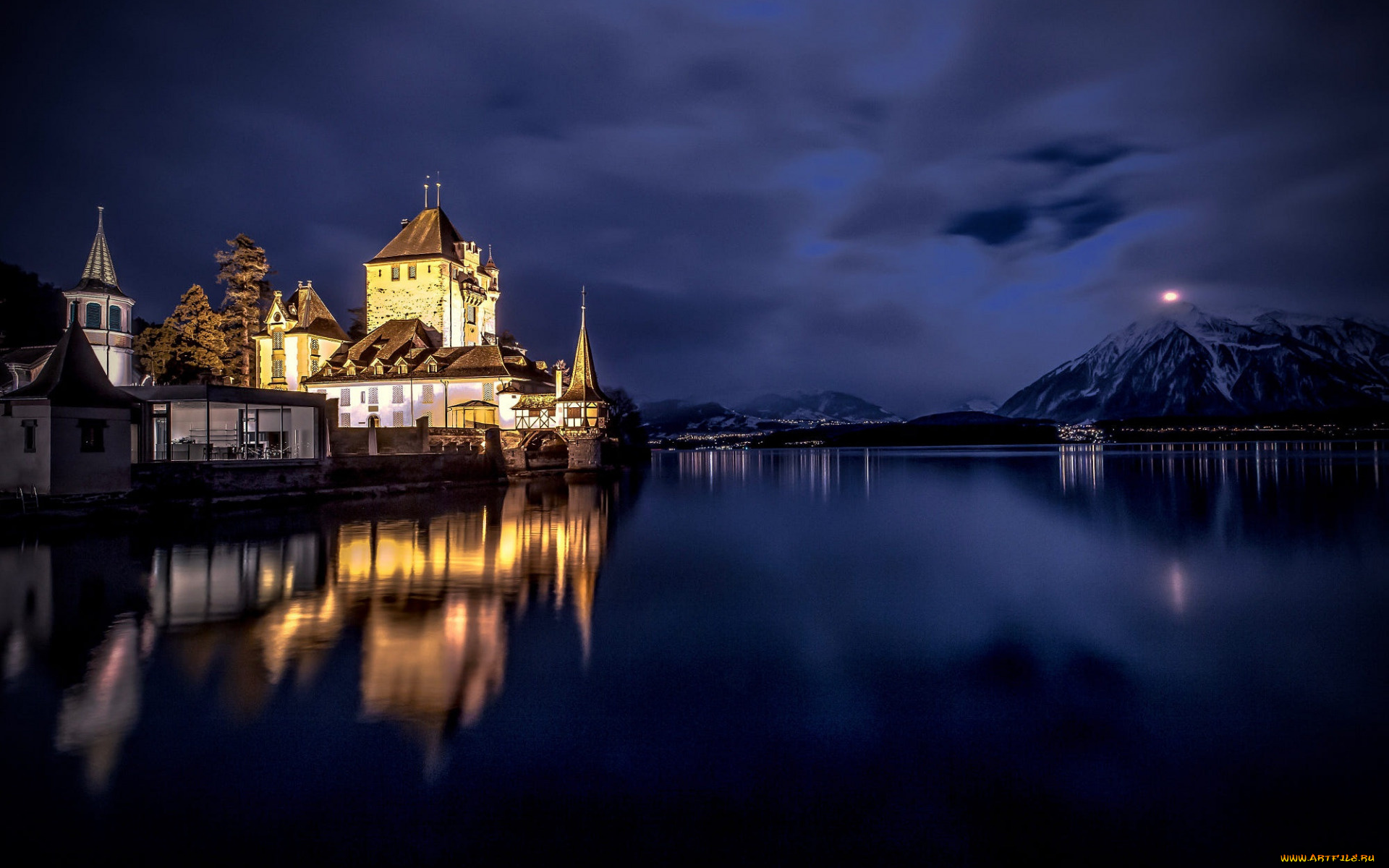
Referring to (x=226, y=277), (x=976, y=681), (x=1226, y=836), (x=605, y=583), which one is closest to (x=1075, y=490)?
(x=605, y=583)

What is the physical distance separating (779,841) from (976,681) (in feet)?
15.2

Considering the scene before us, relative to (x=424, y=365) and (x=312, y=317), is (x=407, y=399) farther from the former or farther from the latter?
(x=312, y=317)

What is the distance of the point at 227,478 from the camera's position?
29625mm

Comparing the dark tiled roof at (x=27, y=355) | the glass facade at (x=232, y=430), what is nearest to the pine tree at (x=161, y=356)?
the dark tiled roof at (x=27, y=355)

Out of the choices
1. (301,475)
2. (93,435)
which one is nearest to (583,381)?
(301,475)

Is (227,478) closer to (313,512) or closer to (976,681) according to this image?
(313,512)

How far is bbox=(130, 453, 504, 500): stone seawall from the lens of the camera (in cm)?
2716

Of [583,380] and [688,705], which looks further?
[583,380]

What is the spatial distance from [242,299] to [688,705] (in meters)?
60.1

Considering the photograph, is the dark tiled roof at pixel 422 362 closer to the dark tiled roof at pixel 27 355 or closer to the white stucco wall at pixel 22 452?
the dark tiled roof at pixel 27 355

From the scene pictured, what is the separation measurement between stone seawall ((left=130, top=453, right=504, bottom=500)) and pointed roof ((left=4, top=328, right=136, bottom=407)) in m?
2.64

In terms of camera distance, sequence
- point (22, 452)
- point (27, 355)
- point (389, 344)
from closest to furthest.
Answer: point (22, 452), point (27, 355), point (389, 344)

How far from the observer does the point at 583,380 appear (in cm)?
5784

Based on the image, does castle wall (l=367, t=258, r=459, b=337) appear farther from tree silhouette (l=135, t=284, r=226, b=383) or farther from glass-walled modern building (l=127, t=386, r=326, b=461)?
glass-walled modern building (l=127, t=386, r=326, b=461)
